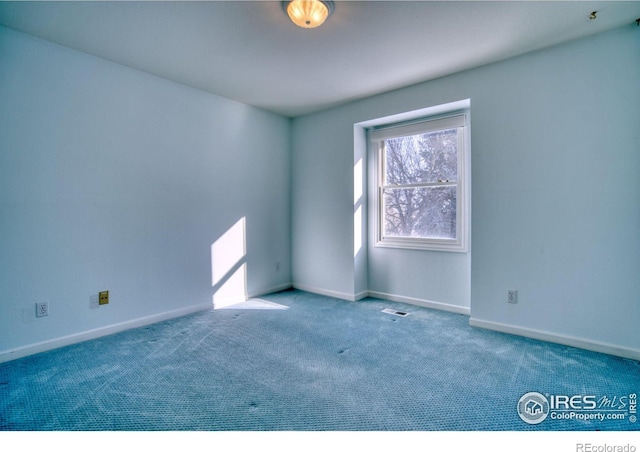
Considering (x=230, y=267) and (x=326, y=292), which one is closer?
(x=230, y=267)

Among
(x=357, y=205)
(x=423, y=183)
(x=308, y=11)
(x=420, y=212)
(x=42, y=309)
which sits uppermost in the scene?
(x=308, y=11)

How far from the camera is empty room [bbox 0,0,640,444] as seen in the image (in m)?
1.96

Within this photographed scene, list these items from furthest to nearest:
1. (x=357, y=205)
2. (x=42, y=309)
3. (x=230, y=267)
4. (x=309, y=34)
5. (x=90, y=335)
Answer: (x=357, y=205) < (x=230, y=267) < (x=90, y=335) < (x=42, y=309) < (x=309, y=34)

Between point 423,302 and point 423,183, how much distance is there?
138cm

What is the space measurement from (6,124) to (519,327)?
4415mm

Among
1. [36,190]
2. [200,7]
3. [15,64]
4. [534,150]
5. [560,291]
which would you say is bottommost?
[560,291]

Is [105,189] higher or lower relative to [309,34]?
lower

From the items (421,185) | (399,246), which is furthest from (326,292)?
(421,185)

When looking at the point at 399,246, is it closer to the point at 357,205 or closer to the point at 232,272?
the point at 357,205

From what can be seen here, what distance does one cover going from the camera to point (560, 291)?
8.86 ft

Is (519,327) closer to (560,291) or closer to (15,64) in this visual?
(560,291)

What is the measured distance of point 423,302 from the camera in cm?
378
